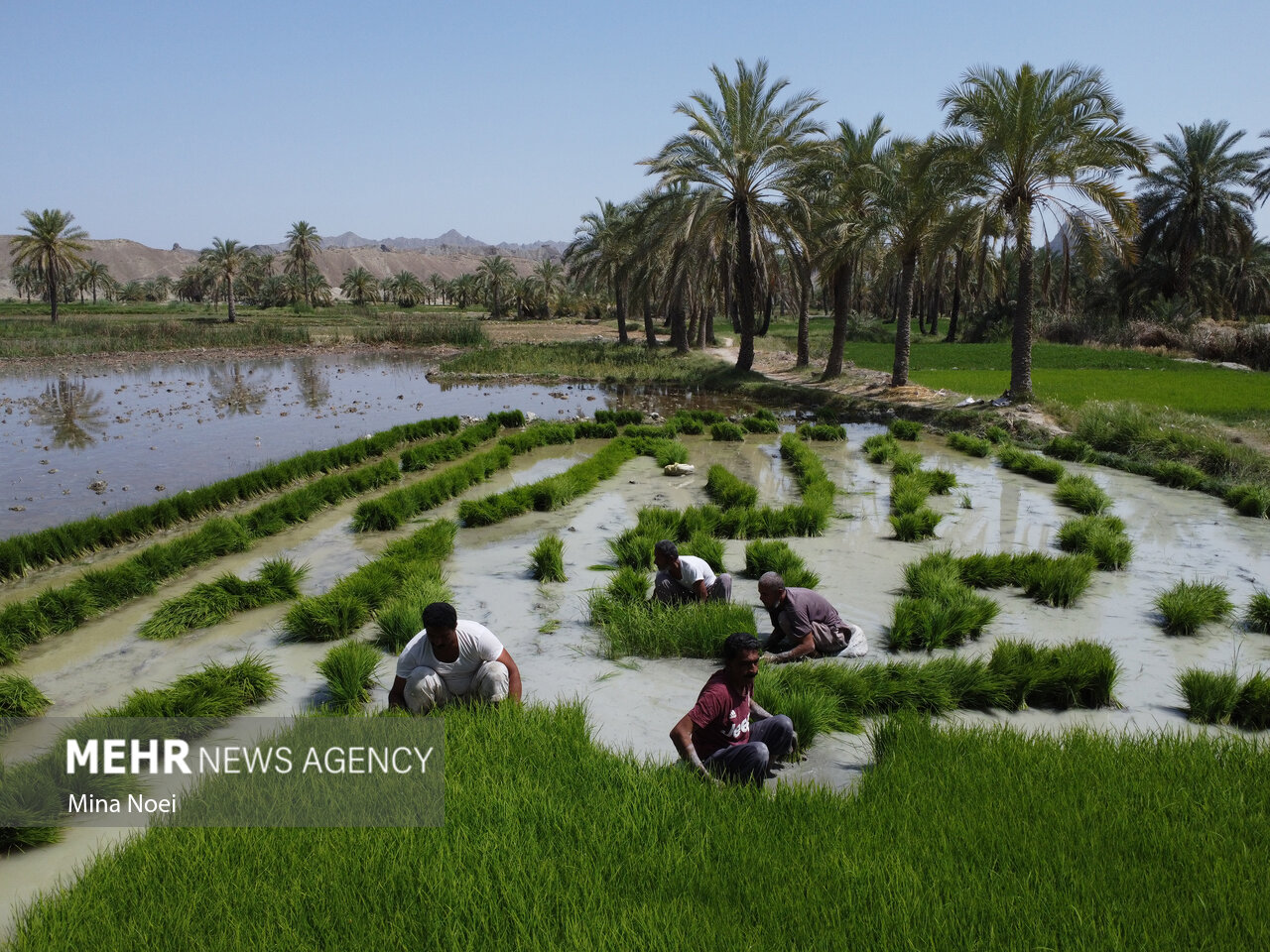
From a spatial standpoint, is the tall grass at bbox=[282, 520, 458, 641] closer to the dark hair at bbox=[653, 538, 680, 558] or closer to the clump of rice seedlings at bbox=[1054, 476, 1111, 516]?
the dark hair at bbox=[653, 538, 680, 558]

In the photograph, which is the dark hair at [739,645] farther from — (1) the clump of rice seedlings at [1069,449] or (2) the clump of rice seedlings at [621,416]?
(2) the clump of rice seedlings at [621,416]

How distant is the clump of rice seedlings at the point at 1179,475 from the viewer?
556 inches

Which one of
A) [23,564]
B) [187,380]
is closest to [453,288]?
[187,380]

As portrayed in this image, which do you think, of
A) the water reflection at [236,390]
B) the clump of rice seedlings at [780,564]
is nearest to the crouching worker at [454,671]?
the clump of rice seedlings at [780,564]

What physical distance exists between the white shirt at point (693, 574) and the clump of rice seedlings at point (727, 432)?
39.5ft

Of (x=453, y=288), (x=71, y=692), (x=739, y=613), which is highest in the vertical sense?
(x=453, y=288)

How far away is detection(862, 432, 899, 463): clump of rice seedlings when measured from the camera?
16.8m

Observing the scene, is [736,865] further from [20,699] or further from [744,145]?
[744,145]

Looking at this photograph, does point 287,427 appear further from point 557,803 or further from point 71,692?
point 557,803

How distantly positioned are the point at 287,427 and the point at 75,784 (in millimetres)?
17587

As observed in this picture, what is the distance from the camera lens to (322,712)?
19.2 ft

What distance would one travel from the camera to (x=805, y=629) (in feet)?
22.7

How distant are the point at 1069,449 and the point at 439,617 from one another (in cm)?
1577

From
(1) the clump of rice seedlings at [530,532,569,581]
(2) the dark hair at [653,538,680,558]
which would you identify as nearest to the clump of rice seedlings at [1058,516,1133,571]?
(2) the dark hair at [653,538,680,558]
